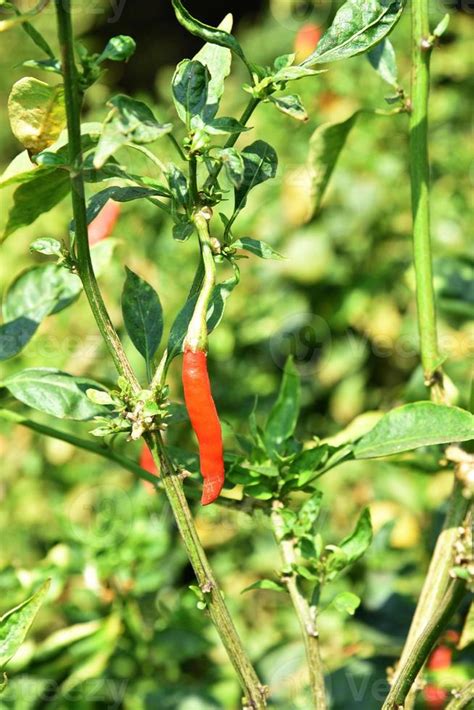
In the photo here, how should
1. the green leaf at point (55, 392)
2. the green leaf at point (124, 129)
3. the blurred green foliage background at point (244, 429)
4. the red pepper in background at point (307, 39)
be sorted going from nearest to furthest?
the green leaf at point (124, 129), the green leaf at point (55, 392), the blurred green foliage background at point (244, 429), the red pepper in background at point (307, 39)

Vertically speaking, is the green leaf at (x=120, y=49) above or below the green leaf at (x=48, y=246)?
above

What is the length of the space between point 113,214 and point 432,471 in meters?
0.56

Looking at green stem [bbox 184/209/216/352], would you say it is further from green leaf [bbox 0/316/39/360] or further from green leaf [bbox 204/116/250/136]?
green leaf [bbox 0/316/39/360]

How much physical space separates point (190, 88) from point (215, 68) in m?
0.05

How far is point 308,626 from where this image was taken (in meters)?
0.74

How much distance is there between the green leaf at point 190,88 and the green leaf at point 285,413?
0.95 feet

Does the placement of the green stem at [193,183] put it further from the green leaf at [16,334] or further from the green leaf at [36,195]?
the green leaf at [16,334]

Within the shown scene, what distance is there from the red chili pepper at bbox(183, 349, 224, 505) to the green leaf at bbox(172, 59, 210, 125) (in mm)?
170

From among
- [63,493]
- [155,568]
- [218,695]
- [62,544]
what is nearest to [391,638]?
[218,695]

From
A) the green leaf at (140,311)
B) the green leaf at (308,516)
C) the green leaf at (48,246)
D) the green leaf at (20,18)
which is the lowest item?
the green leaf at (308,516)

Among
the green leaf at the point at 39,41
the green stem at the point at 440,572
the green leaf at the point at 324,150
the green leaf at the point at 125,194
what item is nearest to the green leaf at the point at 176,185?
the green leaf at the point at 125,194

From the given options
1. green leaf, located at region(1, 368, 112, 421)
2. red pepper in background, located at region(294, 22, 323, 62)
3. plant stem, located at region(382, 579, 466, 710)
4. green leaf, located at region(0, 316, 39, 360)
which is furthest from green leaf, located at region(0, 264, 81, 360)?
red pepper in background, located at region(294, 22, 323, 62)

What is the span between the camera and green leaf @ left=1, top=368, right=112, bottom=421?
73 cm

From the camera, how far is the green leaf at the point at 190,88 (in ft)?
2.07
